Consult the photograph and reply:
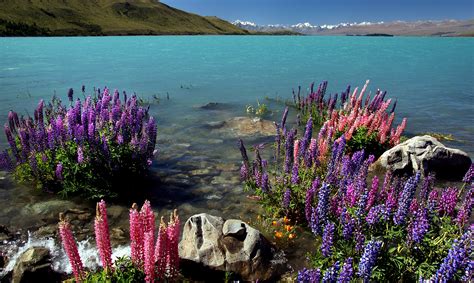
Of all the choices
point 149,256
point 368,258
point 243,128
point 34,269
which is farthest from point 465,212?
point 243,128

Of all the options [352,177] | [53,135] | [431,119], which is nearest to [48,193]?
[53,135]

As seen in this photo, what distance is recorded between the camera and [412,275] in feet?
17.6

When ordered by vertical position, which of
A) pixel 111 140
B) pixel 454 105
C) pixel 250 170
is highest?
pixel 111 140

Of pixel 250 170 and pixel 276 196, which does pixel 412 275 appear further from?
pixel 250 170

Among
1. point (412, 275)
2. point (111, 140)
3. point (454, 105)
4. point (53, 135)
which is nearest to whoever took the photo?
point (412, 275)

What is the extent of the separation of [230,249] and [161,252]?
106 inches

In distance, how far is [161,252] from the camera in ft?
15.1

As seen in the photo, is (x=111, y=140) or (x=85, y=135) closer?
(x=85, y=135)

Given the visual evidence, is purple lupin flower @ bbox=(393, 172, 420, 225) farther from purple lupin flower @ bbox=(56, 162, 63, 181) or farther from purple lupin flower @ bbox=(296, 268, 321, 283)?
purple lupin flower @ bbox=(56, 162, 63, 181)

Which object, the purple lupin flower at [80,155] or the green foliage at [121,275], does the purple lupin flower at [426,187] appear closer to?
the green foliage at [121,275]

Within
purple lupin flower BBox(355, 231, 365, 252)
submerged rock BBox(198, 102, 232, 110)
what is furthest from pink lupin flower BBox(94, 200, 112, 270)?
submerged rock BBox(198, 102, 232, 110)

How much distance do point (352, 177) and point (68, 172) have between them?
7.00 meters

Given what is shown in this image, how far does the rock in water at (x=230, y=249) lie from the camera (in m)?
6.84

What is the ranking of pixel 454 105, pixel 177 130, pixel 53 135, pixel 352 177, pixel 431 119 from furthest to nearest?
pixel 454 105 < pixel 431 119 < pixel 177 130 < pixel 53 135 < pixel 352 177
